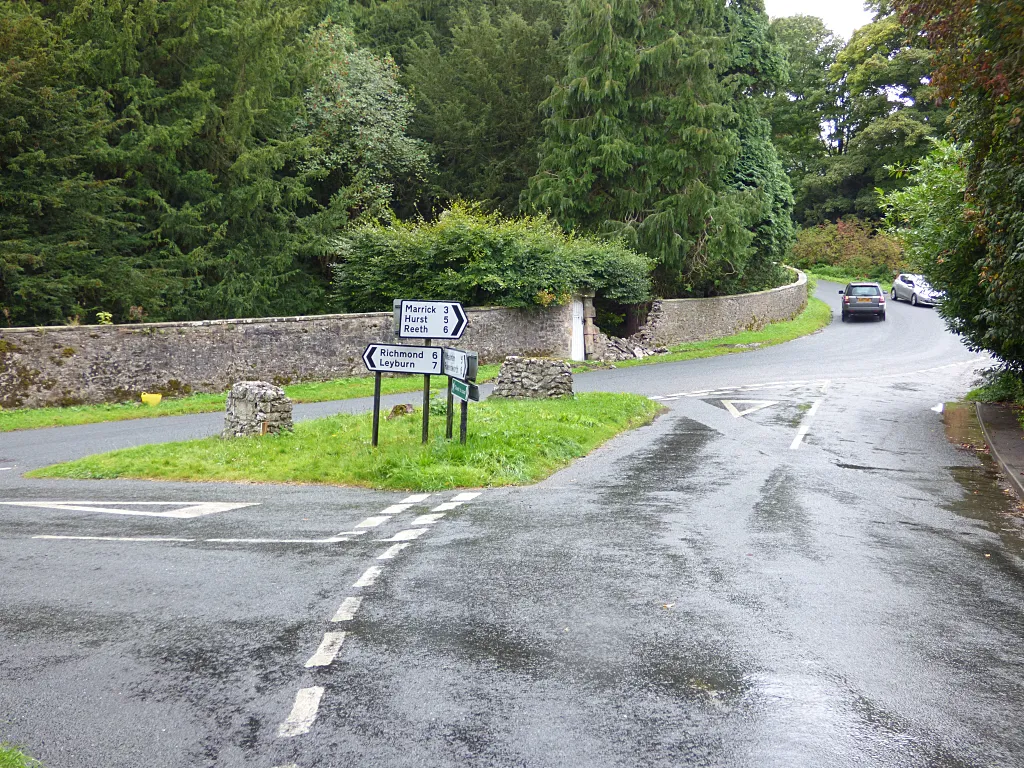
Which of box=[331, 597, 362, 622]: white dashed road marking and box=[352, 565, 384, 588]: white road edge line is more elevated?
box=[331, 597, 362, 622]: white dashed road marking

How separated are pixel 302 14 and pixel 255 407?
2425cm

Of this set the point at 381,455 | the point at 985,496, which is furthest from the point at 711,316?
the point at 381,455

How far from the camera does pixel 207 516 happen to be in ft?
33.3

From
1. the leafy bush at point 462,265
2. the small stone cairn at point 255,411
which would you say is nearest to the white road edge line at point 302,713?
the small stone cairn at point 255,411

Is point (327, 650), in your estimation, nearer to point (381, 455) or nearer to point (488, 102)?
point (381, 455)

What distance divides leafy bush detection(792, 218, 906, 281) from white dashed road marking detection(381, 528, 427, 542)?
179ft

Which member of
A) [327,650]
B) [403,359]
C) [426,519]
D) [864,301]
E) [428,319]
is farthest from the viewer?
[864,301]

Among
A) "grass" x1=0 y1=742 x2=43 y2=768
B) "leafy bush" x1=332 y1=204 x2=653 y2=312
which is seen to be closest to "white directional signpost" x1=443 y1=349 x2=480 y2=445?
"grass" x1=0 y1=742 x2=43 y2=768

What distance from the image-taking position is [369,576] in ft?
24.3

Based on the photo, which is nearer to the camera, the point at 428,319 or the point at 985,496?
the point at 985,496

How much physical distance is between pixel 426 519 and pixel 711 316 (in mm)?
29643

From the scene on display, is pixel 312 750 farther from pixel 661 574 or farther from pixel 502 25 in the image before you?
pixel 502 25

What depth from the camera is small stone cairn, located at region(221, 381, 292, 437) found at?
15531 millimetres

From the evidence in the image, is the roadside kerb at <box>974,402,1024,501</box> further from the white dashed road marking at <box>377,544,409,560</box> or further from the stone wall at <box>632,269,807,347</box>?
the stone wall at <box>632,269,807,347</box>
